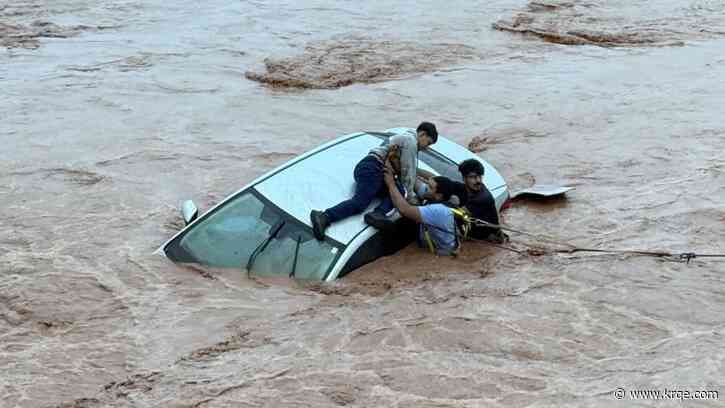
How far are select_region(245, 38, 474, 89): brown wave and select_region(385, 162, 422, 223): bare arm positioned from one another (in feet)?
28.7

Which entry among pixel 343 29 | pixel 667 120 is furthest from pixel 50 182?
pixel 343 29

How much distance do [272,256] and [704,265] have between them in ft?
13.7

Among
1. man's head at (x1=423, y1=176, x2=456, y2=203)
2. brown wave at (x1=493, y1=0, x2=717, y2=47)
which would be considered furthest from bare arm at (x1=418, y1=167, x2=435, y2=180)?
brown wave at (x1=493, y1=0, x2=717, y2=47)

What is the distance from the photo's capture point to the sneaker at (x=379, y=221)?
28.5ft

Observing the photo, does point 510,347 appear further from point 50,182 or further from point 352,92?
point 352,92

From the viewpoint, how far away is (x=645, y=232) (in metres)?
10.5

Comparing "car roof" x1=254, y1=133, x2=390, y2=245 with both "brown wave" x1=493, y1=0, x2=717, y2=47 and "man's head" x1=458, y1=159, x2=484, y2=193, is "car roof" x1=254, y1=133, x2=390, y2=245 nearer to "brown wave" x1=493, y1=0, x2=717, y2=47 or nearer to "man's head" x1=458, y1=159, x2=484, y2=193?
"man's head" x1=458, y1=159, x2=484, y2=193

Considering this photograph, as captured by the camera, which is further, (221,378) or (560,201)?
(560,201)

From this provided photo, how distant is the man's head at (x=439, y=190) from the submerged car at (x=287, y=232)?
59 centimetres

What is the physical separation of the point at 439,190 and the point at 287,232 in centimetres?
172

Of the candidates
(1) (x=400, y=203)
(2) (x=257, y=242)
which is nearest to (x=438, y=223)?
(1) (x=400, y=203)

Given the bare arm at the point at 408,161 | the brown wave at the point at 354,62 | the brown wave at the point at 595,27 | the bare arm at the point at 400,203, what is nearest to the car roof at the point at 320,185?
the bare arm at the point at 400,203

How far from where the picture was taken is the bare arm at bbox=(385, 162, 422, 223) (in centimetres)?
895

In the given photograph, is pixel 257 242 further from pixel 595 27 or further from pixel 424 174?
pixel 595 27
